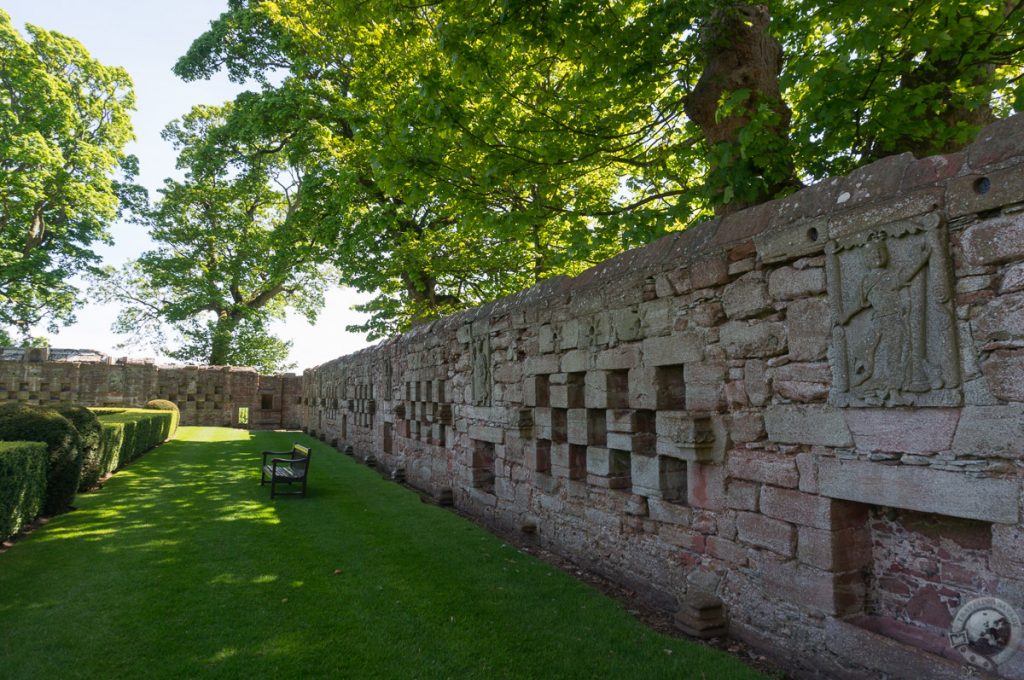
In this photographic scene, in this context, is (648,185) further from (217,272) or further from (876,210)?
(217,272)

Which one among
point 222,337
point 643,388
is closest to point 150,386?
point 222,337

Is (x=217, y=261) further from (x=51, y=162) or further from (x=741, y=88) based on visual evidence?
(x=741, y=88)

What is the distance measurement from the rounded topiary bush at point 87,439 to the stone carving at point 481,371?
19.7 feet

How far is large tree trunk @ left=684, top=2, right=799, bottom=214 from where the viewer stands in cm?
622

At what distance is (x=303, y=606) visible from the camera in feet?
16.2

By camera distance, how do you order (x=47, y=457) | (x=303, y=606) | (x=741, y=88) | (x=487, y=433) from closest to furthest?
(x=303, y=606)
(x=741, y=88)
(x=47, y=457)
(x=487, y=433)

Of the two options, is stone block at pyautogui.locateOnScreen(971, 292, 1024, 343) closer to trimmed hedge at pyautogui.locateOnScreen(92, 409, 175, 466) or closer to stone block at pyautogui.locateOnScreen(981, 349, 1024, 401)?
stone block at pyautogui.locateOnScreen(981, 349, 1024, 401)

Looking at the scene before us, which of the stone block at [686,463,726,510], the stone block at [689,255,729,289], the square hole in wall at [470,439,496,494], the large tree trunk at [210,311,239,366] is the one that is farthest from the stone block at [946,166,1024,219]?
the large tree trunk at [210,311,239,366]

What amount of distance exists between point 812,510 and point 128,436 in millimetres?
13518

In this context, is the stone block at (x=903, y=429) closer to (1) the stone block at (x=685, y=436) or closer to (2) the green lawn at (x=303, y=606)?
(1) the stone block at (x=685, y=436)

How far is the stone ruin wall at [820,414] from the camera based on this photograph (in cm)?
293

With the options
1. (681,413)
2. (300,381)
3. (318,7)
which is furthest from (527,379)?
(300,381)

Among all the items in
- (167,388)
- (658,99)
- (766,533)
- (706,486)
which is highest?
(658,99)

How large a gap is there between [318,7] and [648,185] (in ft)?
30.1
